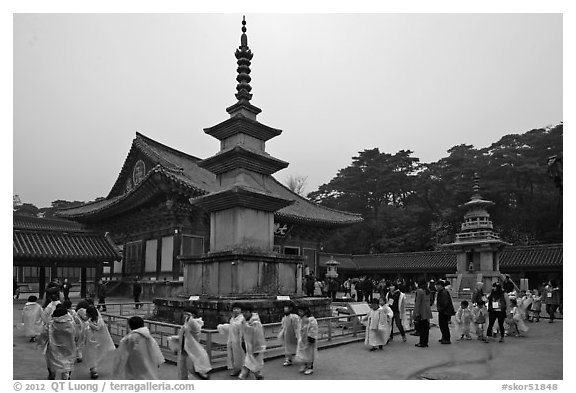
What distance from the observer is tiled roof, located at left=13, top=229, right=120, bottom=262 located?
20.9m

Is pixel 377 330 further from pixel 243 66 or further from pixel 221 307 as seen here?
pixel 243 66

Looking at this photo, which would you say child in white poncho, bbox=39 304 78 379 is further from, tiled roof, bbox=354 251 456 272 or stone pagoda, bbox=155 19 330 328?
tiled roof, bbox=354 251 456 272

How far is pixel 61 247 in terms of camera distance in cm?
2209

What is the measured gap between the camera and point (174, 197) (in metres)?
23.7

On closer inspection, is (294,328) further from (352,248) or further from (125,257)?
(352,248)

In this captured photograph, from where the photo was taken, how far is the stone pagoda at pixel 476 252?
29219 mm

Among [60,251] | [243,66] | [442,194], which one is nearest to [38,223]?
[60,251]

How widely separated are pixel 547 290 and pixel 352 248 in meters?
34.1

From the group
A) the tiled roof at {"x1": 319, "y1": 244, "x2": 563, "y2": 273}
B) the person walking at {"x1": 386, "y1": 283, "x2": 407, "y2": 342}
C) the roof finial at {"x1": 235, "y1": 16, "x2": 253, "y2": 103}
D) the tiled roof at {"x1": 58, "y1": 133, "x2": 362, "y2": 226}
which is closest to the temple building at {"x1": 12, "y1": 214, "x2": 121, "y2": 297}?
the tiled roof at {"x1": 58, "y1": 133, "x2": 362, "y2": 226}

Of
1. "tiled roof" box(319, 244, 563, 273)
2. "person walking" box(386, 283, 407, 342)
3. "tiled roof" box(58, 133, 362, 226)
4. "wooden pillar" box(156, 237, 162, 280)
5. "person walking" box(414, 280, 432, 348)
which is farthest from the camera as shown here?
"tiled roof" box(319, 244, 563, 273)

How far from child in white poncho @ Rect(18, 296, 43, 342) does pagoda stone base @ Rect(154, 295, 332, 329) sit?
9.58ft

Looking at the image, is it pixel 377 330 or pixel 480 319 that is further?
pixel 480 319

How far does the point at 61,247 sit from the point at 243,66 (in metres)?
13.8
